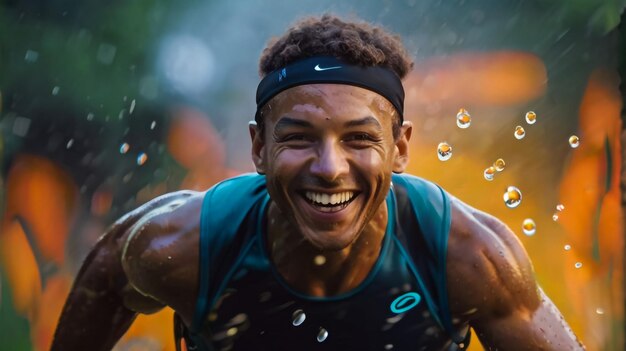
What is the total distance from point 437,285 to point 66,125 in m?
4.16

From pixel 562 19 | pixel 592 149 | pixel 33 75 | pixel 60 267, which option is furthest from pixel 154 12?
pixel 592 149

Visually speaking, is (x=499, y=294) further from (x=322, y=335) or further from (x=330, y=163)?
(x=330, y=163)

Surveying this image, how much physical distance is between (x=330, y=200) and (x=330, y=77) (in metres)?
0.35

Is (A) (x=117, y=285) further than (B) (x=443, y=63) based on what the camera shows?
No

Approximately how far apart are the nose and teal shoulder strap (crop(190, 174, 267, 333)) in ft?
1.69

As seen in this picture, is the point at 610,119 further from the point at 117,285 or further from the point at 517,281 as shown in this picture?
the point at 117,285

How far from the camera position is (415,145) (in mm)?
5672

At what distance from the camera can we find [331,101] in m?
2.03

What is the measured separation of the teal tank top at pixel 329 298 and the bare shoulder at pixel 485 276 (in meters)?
0.04

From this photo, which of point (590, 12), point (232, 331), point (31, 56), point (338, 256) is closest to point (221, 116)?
point (31, 56)

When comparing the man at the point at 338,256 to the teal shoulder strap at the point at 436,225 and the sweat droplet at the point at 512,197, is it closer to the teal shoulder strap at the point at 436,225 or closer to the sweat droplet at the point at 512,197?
the teal shoulder strap at the point at 436,225

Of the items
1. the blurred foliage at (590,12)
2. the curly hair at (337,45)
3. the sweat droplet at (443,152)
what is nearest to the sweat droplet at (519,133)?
the sweat droplet at (443,152)

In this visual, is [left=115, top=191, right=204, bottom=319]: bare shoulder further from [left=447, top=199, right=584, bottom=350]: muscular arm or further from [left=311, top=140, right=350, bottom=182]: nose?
[left=447, top=199, right=584, bottom=350]: muscular arm

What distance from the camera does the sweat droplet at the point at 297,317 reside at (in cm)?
232
